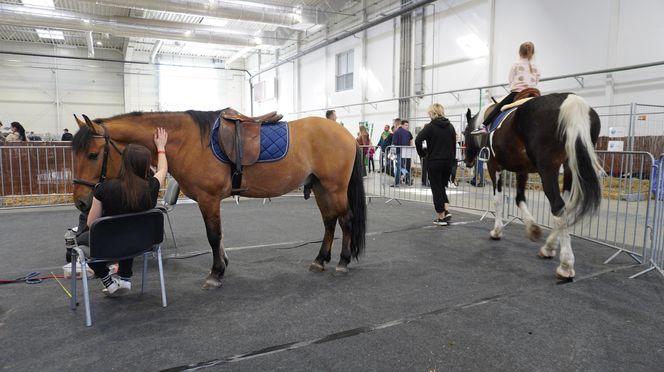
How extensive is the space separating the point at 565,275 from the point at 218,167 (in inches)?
118

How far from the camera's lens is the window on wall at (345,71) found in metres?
17.8

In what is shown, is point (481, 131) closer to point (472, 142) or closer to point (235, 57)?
point (472, 142)

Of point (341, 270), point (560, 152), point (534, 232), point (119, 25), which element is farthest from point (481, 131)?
point (119, 25)

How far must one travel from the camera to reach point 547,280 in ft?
10.8

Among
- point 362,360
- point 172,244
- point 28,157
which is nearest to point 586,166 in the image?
point 362,360

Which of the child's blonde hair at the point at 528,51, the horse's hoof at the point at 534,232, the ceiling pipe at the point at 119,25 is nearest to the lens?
the horse's hoof at the point at 534,232

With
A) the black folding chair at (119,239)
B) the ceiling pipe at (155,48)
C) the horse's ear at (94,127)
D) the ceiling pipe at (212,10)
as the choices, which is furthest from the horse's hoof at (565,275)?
the ceiling pipe at (155,48)

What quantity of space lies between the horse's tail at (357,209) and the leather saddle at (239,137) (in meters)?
0.98

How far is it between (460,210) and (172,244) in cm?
476

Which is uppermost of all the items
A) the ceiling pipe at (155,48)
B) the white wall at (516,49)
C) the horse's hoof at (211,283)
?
the ceiling pipe at (155,48)

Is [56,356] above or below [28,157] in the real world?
below

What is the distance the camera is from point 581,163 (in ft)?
10.0

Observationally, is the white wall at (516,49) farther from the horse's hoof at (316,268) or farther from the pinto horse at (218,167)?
the horse's hoof at (316,268)

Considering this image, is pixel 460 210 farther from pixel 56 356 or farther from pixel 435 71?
pixel 435 71
